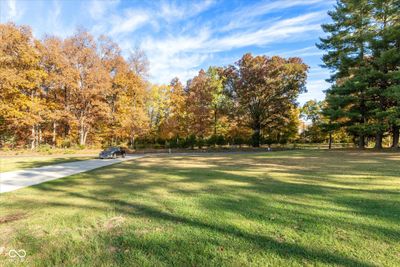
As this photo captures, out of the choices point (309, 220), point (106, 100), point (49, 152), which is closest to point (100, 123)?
point (106, 100)

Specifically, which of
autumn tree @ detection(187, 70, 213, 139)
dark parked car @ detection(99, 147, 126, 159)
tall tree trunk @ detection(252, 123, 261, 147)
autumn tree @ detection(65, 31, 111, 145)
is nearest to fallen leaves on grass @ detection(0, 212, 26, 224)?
dark parked car @ detection(99, 147, 126, 159)

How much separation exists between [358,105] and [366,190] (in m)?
20.4

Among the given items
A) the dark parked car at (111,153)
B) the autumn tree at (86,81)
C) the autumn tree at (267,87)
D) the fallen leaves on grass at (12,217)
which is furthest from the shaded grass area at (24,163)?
the autumn tree at (267,87)

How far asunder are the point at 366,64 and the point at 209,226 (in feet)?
85.3

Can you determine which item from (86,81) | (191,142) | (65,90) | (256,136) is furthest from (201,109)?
(65,90)

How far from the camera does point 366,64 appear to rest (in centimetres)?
2198

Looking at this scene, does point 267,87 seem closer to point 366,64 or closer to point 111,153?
point 366,64

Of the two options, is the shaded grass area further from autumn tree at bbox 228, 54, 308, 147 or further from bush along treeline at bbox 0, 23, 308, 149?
autumn tree at bbox 228, 54, 308, 147

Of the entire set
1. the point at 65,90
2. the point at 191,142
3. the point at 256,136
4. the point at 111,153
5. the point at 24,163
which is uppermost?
the point at 65,90

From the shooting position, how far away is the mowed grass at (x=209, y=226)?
9.61ft

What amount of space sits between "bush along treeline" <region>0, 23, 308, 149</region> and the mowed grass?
25.1 m

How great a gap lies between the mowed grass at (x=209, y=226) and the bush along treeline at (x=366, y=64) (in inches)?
695

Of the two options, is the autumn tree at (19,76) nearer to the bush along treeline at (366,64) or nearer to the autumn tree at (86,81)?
the autumn tree at (86,81)

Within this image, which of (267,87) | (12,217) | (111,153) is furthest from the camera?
(267,87)
